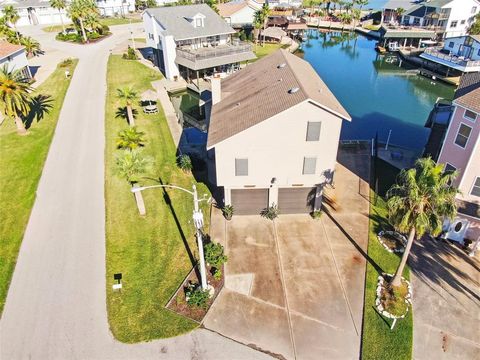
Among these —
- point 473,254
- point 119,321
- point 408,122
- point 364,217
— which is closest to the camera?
point 119,321

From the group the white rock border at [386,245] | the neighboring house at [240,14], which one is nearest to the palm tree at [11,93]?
the white rock border at [386,245]

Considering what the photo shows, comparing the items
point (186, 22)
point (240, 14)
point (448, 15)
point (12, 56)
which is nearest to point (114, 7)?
point (240, 14)

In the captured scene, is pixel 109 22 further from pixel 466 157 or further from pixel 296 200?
pixel 466 157

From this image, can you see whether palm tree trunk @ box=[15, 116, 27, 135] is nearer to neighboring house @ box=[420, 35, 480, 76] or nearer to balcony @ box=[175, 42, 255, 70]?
balcony @ box=[175, 42, 255, 70]

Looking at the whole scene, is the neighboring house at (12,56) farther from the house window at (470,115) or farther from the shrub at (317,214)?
the house window at (470,115)

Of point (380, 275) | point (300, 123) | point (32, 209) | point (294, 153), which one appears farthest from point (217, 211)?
point (32, 209)

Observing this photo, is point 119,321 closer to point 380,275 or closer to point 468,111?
point 380,275

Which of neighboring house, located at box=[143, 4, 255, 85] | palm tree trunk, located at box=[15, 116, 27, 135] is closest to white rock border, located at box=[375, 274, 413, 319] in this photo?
palm tree trunk, located at box=[15, 116, 27, 135]
